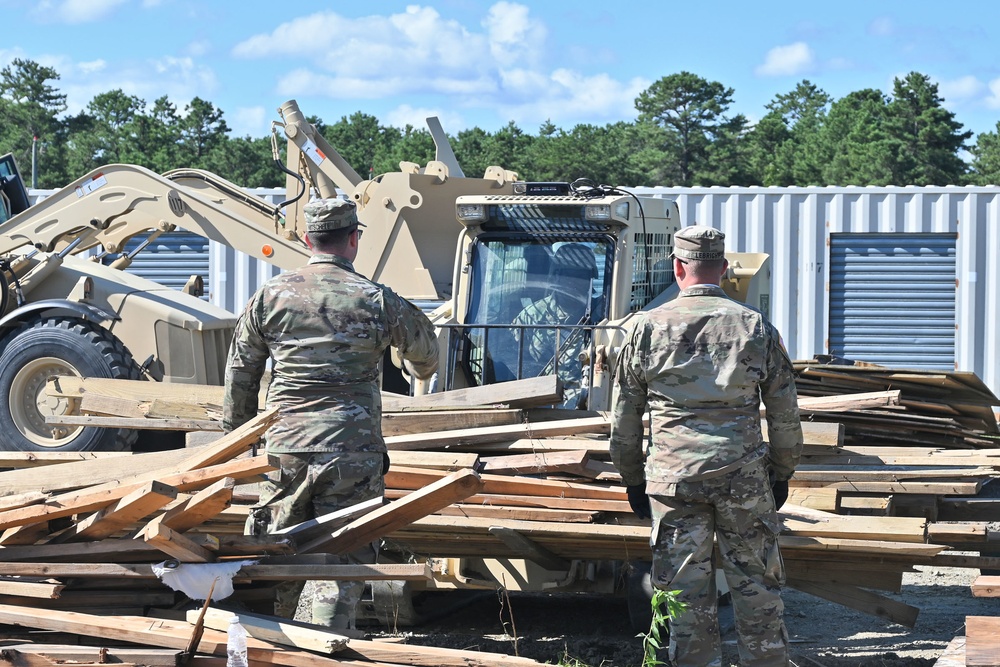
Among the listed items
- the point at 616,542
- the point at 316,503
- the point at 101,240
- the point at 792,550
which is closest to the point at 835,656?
the point at 792,550

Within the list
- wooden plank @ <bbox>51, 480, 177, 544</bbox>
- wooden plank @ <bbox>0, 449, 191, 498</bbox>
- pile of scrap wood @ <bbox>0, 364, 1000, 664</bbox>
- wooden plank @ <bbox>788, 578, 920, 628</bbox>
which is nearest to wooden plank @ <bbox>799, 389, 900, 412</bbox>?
pile of scrap wood @ <bbox>0, 364, 1000, 664</bbox>

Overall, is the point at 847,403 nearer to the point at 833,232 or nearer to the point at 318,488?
the point at 318,488

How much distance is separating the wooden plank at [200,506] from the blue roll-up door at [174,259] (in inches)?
471

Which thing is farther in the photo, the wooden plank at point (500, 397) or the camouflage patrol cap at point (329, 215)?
the wooden plank at point (500, 397)

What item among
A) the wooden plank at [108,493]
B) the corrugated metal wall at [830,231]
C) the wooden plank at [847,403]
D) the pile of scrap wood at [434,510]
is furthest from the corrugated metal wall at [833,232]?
the wooden plank at [108,493]

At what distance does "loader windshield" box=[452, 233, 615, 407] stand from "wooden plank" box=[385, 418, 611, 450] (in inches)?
46.8

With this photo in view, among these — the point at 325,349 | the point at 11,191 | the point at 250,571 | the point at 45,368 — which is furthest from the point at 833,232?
the point at 250,571

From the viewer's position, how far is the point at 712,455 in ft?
15.9

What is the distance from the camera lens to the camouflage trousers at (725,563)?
4.88 metres

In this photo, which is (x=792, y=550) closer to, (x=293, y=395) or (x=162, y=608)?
(x=293, y=395)

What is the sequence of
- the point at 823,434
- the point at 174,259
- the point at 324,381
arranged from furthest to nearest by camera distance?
the point at 174,259, the point at 823,434, the point at 324,381

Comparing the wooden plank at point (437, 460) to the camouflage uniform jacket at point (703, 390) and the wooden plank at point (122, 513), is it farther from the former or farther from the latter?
the wooden plank at point (122, 513)

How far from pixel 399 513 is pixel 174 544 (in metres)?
0.87

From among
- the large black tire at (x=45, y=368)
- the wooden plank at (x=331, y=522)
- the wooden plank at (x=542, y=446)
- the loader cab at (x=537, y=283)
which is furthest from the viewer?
the large black tire at (x=45, y=368)
